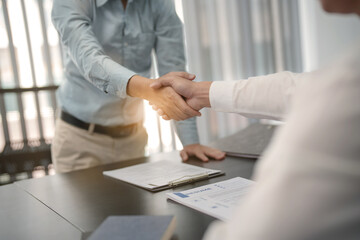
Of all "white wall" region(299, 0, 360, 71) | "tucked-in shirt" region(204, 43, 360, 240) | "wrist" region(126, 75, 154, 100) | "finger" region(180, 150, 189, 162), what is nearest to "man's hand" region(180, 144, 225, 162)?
"finger" region(180, 150, 189, 162)

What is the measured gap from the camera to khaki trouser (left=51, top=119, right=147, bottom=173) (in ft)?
5.22

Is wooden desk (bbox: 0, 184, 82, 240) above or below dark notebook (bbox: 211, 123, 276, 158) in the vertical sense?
above

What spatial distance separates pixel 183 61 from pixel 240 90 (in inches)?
24.9

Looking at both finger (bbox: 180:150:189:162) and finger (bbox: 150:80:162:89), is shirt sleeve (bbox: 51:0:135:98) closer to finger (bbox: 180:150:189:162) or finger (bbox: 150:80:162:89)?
finger (bbox: 150:80:162:89)

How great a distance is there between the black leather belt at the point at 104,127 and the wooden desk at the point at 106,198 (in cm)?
27

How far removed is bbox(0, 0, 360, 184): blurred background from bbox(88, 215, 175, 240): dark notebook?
5.85 feet

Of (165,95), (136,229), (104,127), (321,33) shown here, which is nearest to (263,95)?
(165,95)

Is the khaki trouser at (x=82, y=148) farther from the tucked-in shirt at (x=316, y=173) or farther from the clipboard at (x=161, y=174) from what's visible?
the tucked-in shirt at (x=316, y=173)

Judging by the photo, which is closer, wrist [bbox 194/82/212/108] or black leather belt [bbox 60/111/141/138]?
wrist [bbox 194/82/212/108]

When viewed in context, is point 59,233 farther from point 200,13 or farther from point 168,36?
point 200,13

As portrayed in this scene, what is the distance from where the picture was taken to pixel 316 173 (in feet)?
1.31

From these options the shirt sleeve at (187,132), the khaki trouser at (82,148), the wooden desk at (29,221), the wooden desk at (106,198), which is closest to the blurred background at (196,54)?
the khaki trouser at (82,148)

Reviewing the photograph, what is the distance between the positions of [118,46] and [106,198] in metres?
0.75

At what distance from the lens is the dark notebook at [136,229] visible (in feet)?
2.13
